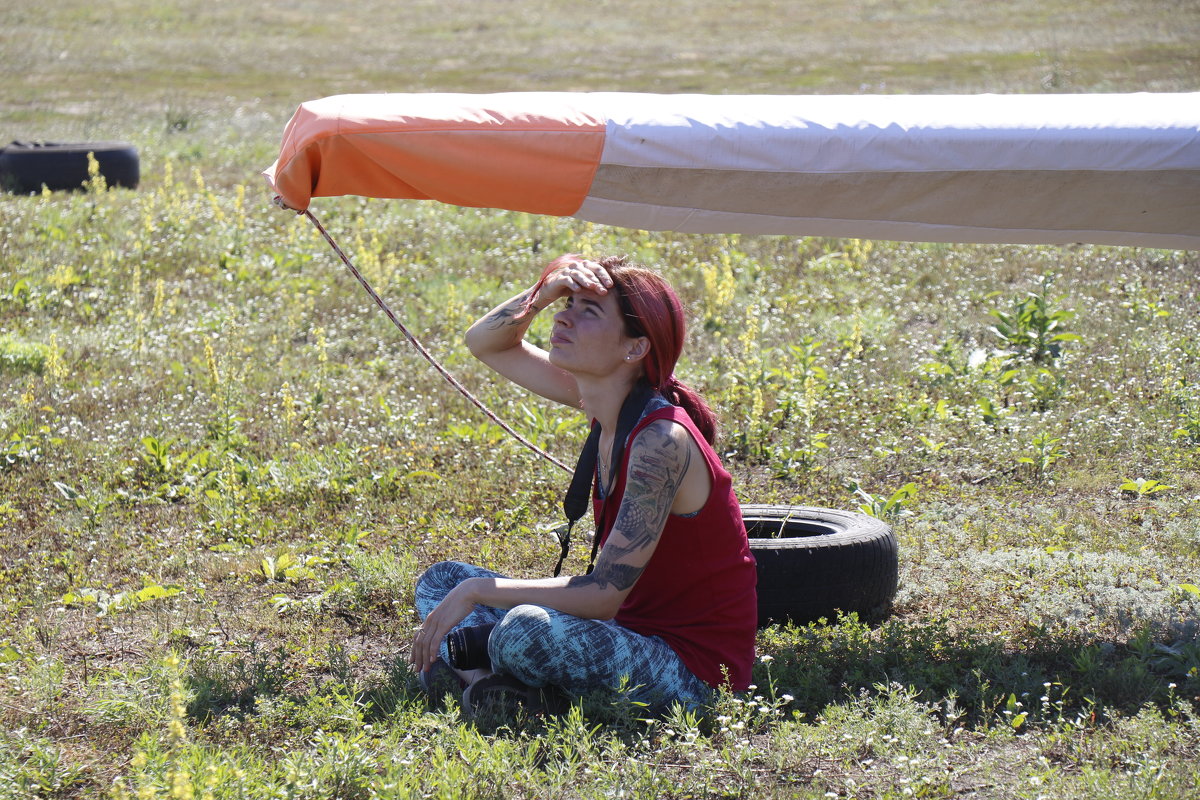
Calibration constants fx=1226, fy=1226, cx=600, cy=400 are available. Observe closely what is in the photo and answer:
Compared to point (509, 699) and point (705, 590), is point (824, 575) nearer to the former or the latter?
point (705, 590)

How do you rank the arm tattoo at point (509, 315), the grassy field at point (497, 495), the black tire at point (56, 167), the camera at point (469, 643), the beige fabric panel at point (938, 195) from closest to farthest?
the grassy field at point (497, 495)
the camera at point (469, 643)
the arm tattoo at point (509, 315)
the beige fabric panel at point (938, 195)
the black tire at point (56, 167)

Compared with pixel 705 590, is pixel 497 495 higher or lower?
lower

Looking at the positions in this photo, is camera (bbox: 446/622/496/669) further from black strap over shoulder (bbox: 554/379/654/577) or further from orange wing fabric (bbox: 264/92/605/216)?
orange wing fabric (bbox: 264/92/605/216)

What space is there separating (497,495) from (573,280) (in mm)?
3026

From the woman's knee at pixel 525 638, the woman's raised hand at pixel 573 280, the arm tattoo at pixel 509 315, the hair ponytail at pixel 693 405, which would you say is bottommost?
the woman's knee at pixel 525 638

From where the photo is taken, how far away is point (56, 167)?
14.9m

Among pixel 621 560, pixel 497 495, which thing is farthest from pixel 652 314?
pixel 497 495

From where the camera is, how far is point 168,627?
562 cm

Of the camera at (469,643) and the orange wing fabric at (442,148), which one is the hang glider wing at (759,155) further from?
the camera at (469,643)

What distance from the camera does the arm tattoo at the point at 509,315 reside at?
17.0 ft

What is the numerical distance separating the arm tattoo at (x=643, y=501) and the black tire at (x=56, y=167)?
12.5 meters

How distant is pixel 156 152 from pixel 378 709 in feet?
50.0

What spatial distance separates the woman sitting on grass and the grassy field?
18cm

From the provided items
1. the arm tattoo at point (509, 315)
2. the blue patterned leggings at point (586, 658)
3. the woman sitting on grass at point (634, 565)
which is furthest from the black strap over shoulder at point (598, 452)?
the arm tattoo at point (509, 315)
